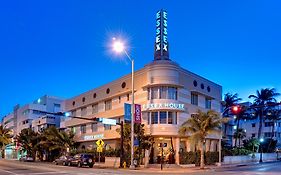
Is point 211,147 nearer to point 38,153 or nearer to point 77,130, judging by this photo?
point 77,130

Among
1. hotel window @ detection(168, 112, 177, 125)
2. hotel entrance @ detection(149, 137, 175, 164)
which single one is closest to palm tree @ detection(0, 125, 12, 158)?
hotel entrance @ detection(149, 137, 175, 164)

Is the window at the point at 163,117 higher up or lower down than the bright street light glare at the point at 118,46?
Result: lower down

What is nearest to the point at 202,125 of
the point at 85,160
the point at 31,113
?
the point at 85,160

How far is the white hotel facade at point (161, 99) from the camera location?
1832 inches

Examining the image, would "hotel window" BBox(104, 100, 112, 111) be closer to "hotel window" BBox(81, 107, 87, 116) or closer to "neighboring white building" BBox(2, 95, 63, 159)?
"hotel window" BBox(81, 107, 87, 116)

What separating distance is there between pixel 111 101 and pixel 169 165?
1625cm

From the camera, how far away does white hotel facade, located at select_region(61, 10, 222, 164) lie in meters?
46.5

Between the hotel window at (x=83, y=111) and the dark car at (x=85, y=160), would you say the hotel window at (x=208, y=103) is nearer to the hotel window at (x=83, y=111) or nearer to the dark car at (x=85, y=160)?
the dark car at (x=85, y=160)

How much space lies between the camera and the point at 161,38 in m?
53.1

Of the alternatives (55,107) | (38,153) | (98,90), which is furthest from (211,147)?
(55,107)

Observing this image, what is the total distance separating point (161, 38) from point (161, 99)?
1059 cm

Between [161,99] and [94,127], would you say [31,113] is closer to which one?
[94,127]

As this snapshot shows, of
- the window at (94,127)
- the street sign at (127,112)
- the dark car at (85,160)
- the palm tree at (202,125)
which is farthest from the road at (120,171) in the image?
the window at (94,127)

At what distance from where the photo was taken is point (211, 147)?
54.2m
